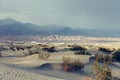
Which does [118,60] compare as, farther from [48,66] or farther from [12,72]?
[12,72]

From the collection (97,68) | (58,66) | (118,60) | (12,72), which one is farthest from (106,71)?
(118,60)

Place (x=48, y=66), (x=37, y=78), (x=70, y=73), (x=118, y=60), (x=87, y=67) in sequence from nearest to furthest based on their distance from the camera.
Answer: (x=37, y=78) < (x=70, y=73) < (x=48, y=66) < (x=87, y=67) < (x=118, y=60)

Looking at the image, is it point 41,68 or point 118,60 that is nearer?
point 41,68

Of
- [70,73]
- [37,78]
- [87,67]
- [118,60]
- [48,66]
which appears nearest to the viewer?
[37,78]

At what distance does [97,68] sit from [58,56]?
21.7 m

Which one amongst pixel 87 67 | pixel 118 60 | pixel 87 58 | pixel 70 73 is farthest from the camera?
pixel 118 60

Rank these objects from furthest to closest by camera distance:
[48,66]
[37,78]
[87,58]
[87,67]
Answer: [87,58]
[87,67]
[48,66]
[37,78]

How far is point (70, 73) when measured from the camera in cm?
3259

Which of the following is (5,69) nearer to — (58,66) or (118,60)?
(58,66)

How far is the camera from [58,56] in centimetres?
4666

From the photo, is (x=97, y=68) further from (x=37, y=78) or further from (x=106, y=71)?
(x=37, y=78)

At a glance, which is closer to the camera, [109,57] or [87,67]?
[87,67]

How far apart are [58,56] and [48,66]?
39.3 feet

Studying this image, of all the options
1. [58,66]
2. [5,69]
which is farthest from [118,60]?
[5,69]
